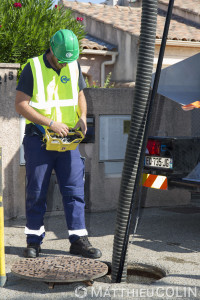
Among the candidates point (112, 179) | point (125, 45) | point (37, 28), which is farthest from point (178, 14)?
point (112, 179)

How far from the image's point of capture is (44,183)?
541cm

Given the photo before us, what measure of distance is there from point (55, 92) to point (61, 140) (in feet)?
1.58

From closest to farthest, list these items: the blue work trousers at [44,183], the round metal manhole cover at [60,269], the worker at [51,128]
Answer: the round metal manhole cover at [60,269]
the worker at [51,128]
the blue work trousers at [44,183]

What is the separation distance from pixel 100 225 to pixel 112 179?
4.12 feet

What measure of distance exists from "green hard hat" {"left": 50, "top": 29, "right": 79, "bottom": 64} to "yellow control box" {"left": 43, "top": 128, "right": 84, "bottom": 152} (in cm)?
66

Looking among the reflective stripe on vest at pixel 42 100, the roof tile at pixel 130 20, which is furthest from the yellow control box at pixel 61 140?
the roof tile at pixel 130 20

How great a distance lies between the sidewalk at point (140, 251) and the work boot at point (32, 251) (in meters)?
0.12

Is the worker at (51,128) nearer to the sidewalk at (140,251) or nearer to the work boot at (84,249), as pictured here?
the work boot at (84,249)

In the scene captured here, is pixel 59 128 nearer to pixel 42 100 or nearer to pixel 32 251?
pixel 42 100

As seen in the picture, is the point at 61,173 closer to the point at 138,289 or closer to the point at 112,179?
the point at 138,289

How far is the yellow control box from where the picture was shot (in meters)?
5.16

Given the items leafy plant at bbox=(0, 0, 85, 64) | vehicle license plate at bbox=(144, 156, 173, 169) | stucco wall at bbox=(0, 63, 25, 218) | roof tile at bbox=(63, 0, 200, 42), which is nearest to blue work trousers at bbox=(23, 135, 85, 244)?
vehicle license plate at bbox=(144, 156, 173, 169)

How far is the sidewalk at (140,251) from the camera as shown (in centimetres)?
410

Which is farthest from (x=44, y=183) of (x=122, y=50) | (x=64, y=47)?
(x=122, y=50)
